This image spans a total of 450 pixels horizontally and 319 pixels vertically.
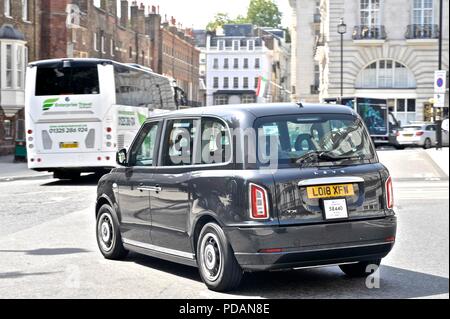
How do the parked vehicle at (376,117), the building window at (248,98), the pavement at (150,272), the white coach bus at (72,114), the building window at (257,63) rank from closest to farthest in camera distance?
the pavement at (150,272), the white coach bus at (72,114), the parked vehicle at (376,117), the building window at (257,63), the building window at (248,98)

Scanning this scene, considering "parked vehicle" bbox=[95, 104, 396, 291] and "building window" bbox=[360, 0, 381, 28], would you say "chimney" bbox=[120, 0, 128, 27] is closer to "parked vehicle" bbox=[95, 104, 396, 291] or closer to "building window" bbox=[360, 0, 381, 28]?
"building window" bbox=[360, 0, 381, 28]

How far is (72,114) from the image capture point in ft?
81.3

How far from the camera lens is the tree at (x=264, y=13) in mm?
141000

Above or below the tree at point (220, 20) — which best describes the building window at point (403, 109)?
below

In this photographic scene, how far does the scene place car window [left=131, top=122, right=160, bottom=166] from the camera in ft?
30.0

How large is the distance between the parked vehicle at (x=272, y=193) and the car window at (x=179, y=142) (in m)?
0.02

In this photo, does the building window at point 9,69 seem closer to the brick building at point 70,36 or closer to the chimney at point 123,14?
the brick building at point 70,36

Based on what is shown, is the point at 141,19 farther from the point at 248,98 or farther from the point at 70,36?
the point at 248,98

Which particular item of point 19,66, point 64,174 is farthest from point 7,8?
point 64,174

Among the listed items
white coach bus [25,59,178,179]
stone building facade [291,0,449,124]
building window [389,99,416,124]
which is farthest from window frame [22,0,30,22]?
building window [389,99,416,124]

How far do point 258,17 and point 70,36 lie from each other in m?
94.2

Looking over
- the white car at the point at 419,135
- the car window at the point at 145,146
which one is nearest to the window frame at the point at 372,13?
the white car at the point at 419,135

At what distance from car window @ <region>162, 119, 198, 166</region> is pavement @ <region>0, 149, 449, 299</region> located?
1.15 metres

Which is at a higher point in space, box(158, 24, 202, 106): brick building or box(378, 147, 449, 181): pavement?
box(158, 24, 202, 106): brick building
